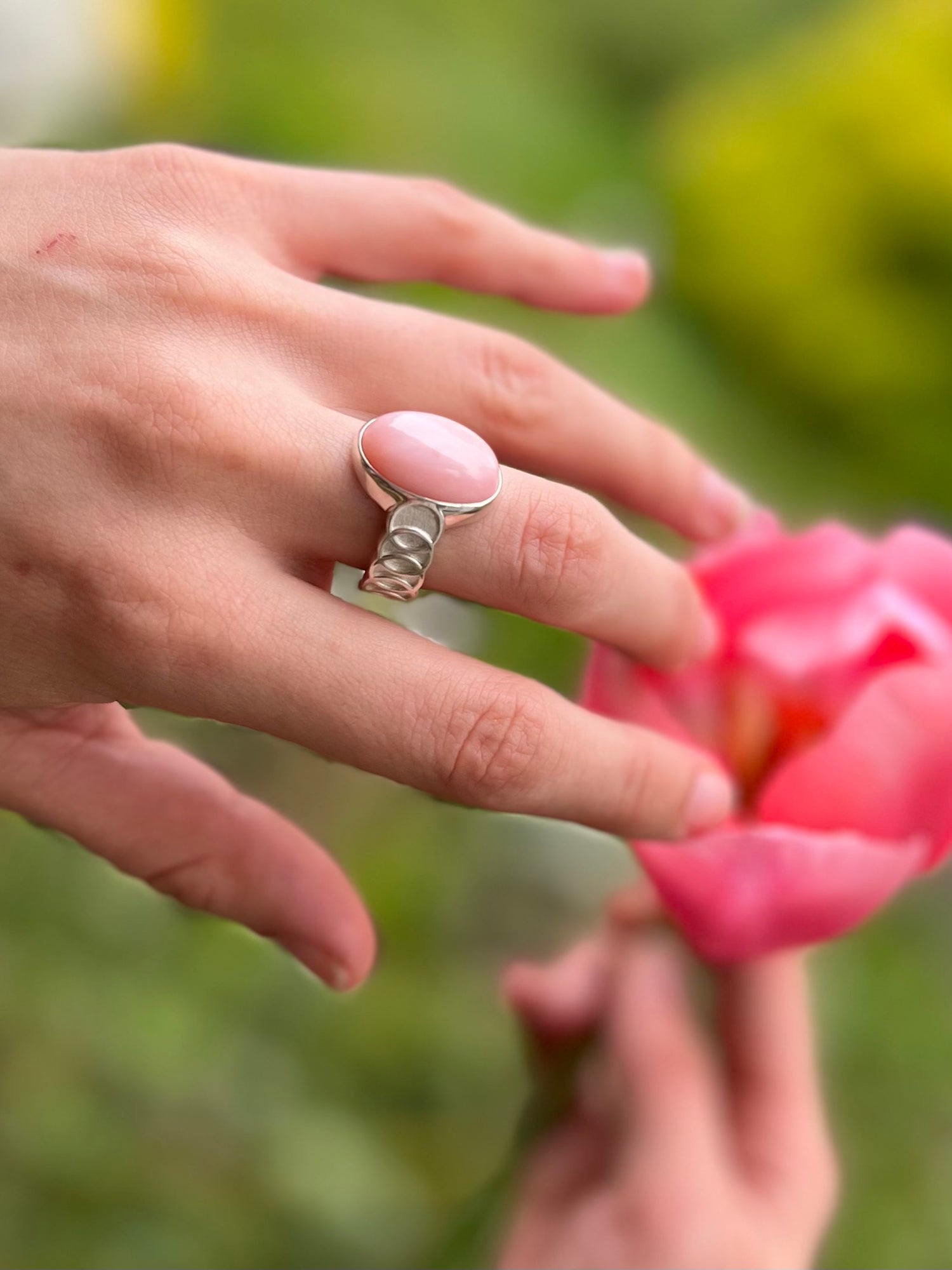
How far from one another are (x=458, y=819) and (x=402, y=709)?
0.50 ft

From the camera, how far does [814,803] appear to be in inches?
13.4

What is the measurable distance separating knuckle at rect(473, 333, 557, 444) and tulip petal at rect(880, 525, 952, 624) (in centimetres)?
11

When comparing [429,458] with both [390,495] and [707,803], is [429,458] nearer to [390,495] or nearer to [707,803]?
[390,495]

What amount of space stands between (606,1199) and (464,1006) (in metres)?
0.08

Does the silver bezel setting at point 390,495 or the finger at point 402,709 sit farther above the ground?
the silver bezel setting at point 390,495

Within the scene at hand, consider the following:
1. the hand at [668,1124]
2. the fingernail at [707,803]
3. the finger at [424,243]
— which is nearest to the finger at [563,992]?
Result: the hand at [668,1124]

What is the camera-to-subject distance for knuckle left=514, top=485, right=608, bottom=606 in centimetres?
31

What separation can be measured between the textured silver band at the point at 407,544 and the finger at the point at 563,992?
A: 0.60 feet

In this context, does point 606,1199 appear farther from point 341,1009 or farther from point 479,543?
point 479,543

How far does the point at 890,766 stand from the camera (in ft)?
1.10

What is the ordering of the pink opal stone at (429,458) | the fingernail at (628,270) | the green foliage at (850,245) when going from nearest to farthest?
the pink opal stone at (429,458), the fingernail at (628,270), the green foliage at (850,245)

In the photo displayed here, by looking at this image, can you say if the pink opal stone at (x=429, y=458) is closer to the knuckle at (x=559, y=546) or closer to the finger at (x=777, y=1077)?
the knuckle at (x=559, y=546)

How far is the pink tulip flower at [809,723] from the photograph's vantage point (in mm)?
326

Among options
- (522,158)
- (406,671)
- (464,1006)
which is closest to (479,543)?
(406,671)
